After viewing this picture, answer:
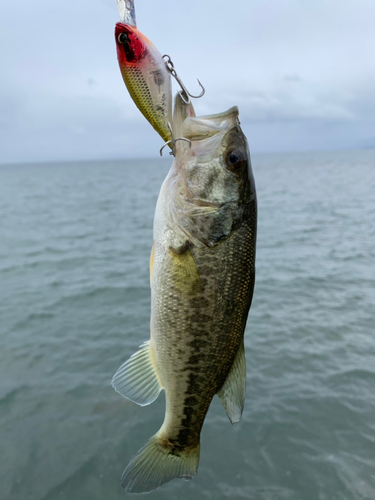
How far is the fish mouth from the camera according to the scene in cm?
228

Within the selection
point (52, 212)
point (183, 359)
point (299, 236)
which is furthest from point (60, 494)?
point (52, 212)

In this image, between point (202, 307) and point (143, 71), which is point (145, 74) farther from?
point (202, 307)

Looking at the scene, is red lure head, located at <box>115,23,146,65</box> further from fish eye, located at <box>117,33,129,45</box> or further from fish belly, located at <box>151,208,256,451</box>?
fish belly, located at <box>151,208,256,451</box>

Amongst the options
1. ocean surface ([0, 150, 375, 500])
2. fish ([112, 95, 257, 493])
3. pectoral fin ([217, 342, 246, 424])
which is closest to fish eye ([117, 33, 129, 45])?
fish ([112, 95, 257, 493])

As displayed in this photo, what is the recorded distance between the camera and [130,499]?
183 inches

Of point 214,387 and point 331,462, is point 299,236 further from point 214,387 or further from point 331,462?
point 214,387

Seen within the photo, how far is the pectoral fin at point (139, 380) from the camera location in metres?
2.60

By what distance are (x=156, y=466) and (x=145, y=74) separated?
8.22ft

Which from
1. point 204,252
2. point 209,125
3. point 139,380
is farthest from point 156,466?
point 209,125

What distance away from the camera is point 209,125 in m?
2.31

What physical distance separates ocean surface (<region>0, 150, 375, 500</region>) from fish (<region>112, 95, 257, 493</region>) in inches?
127

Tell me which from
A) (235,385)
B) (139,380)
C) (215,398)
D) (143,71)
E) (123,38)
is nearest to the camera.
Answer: (123,38)

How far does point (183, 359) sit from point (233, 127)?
4.94ft

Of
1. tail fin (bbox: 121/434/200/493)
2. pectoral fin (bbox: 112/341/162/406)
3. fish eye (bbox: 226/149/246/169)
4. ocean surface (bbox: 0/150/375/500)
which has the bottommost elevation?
ocean surface (bbox: 0/150/375/500)
